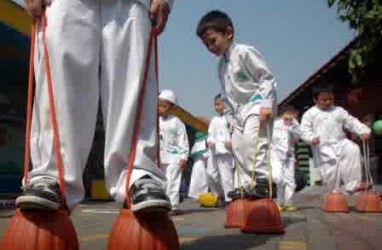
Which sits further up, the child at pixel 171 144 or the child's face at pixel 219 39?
the child's face at pixel 219 39

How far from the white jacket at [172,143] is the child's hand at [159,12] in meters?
5.79

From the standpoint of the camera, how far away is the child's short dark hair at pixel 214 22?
479 centimetres

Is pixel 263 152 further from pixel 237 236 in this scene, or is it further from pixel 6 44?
pixel 6 44

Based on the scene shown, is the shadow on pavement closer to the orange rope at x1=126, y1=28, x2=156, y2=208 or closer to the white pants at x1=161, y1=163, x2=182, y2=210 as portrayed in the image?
the orange rope at x1=126, y1=28, x2=156, y2=208

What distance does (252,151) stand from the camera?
14.3 ft

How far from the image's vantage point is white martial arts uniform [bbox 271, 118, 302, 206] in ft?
27.7

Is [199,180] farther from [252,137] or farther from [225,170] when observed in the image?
Answer: [252,137]

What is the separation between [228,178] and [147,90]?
7713mm

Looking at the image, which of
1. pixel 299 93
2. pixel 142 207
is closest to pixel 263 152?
pixel 142 207

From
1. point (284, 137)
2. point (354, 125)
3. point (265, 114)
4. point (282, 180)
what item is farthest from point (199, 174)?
point (265, 114)

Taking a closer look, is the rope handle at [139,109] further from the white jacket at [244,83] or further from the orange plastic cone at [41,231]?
the white jacket at [244,83]

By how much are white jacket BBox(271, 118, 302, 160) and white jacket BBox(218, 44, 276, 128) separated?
4802mm

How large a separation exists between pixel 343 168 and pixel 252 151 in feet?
13.4

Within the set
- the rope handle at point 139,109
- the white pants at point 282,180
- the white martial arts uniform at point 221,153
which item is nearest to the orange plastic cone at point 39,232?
the rope handle at point 139,109
